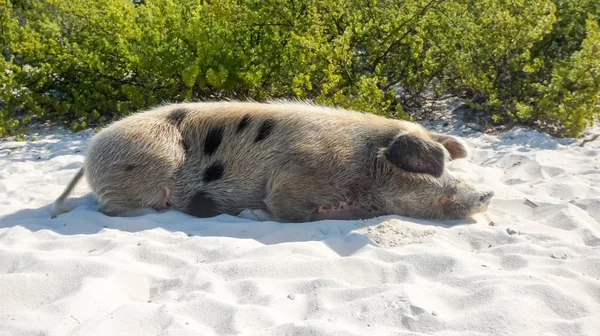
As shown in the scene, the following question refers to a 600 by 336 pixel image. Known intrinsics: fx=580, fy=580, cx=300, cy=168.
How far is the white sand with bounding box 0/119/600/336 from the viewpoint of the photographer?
7.98 ft

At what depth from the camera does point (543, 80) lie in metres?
7.16

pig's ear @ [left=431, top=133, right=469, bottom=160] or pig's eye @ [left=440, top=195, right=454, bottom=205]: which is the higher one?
pig's ear @ [left=431, top=133, right=469, bottom=160]

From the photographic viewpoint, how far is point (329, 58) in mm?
6379

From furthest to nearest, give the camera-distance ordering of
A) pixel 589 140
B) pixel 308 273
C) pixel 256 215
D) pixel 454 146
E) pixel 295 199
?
pixel 589 140
pixel 454 146
pixel 256 215
pixel 295 199
pixel 308 273

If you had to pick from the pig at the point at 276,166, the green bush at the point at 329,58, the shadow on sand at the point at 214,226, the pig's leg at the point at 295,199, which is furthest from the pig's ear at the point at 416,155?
the green bush at the point at 329,58

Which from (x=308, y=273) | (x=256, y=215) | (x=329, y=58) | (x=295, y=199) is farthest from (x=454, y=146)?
(x=329, y=58)

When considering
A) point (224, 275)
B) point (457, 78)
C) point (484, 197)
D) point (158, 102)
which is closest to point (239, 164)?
point (224, 275)

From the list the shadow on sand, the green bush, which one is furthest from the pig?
the green bush

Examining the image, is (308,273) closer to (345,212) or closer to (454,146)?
(345,212)

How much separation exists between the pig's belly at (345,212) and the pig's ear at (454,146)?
76 centimetres

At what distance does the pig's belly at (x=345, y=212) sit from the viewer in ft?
12.8

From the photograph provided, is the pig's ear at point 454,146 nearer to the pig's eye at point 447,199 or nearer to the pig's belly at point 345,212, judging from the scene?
the pig's eye at point 447,199

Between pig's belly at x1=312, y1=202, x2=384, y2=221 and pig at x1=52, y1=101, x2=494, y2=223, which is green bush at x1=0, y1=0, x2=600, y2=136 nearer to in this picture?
pig at x1=52, y1=101, x2=494, y2=223

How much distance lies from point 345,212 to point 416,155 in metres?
0.60
